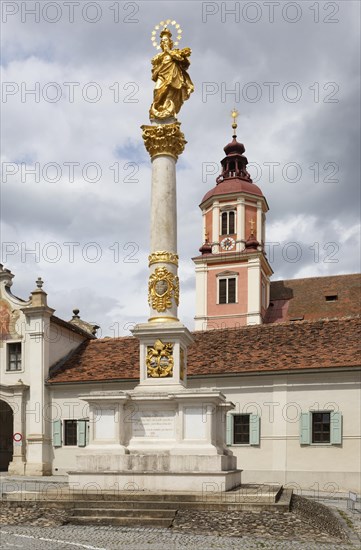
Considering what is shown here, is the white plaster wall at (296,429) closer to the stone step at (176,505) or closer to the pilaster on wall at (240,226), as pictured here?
the stone step at (176,505)

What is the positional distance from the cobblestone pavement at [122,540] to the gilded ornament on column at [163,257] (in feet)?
23.3

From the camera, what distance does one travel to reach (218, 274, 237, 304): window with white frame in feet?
151

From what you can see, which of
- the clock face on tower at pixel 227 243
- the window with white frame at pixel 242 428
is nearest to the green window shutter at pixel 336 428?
the window with white frame at pixel 242 428

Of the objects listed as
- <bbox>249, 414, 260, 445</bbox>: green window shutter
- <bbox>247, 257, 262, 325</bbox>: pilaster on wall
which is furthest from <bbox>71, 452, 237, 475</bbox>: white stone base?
<bbox>247, 257, 262, 325</bbox>: pilaster on wall

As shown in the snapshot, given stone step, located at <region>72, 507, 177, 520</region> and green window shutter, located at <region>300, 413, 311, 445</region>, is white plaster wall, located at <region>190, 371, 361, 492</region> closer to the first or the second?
green window shutter, located at <region>300, 413, 311, 445</region>

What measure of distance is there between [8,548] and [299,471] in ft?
52.0

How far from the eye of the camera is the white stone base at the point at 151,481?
1408 cm

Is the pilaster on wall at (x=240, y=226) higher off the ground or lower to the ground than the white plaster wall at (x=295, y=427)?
higher

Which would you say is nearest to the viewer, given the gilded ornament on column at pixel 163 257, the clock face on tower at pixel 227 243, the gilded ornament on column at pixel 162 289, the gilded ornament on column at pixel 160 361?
the gilded ornament on column at pixel 160 361

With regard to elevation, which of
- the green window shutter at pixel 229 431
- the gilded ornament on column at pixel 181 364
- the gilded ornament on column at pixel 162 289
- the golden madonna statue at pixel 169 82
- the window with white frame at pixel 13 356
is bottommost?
the green window shutter at pixel 229 431

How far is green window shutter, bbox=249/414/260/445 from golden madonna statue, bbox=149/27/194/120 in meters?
12.3

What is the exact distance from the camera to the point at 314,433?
2392 centimetres

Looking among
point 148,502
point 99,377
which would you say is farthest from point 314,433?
point 148,502

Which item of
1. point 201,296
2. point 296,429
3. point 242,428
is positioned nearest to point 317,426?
point 296,429
